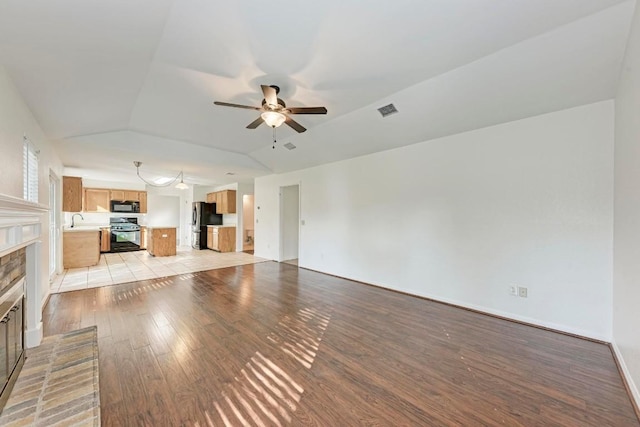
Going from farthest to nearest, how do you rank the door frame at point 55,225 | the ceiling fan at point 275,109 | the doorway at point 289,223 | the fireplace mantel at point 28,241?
the doorway at point 289,223, the door frame at point 55,225, the ceiling fan at point 275,109, the fireplace mantel at point 28,241

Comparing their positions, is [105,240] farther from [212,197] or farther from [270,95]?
[270,95]

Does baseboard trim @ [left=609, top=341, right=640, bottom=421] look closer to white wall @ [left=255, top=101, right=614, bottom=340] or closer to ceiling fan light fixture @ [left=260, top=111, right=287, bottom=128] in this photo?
white wall @ [left=255, top=101, right=614, bottom=340]

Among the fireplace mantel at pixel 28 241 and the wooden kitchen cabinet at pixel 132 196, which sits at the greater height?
the wooden kitchen cabinet at pixel 132 196

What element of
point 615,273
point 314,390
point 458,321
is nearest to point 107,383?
point 314,390

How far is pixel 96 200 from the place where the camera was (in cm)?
833

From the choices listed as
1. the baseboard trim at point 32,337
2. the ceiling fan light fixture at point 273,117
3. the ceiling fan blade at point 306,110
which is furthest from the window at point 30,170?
the ceiling fan blade at point 306,110

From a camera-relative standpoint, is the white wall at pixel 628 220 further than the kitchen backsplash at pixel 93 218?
No

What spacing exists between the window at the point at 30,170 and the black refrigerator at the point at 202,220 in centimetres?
610

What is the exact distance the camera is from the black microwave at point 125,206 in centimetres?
860

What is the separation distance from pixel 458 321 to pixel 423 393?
5.16 ft

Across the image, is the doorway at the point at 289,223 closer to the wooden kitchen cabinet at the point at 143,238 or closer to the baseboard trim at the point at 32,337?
the baseboard trim at the point at 32,337

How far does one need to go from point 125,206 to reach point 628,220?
1125 cm

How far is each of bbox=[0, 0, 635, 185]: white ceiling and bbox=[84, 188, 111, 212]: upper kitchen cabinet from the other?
5.21m

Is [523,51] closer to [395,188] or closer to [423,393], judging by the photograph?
[395,188]
